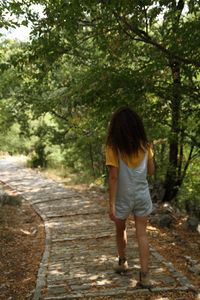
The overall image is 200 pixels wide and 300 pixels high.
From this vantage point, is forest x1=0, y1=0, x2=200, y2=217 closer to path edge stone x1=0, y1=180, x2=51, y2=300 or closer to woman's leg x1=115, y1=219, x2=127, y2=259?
path edge stone x1=0, y1=180, x2=51, y2=300

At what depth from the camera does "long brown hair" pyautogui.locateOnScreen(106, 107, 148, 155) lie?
464cm

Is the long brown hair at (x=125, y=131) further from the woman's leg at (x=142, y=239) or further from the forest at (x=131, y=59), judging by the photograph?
the forest at (x=131, y=59)

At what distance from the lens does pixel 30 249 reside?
23.6 ft

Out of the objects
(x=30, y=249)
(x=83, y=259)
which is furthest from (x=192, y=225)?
(x=30, y=249)

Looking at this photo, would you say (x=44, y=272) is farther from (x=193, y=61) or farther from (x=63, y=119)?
(x=63, y=119)

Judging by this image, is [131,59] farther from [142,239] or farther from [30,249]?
[142,239]

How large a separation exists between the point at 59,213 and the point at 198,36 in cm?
536

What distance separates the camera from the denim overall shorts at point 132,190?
15.4 ft

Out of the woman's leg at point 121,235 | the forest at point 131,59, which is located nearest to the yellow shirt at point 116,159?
the woman's leg at point 121,235

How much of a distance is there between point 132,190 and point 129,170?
0.75 feet

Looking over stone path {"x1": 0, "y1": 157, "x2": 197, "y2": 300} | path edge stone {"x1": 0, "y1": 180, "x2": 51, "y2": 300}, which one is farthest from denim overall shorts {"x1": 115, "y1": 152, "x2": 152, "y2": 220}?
path edge stone {"x1": 0, "y1": 180, "x2": 51, "y2": 300}

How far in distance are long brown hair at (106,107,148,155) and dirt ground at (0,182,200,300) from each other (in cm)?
164

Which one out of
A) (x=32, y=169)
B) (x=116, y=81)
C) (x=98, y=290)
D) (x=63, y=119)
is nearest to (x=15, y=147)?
(x=32, y=169)

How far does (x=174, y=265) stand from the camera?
19.1 ft
